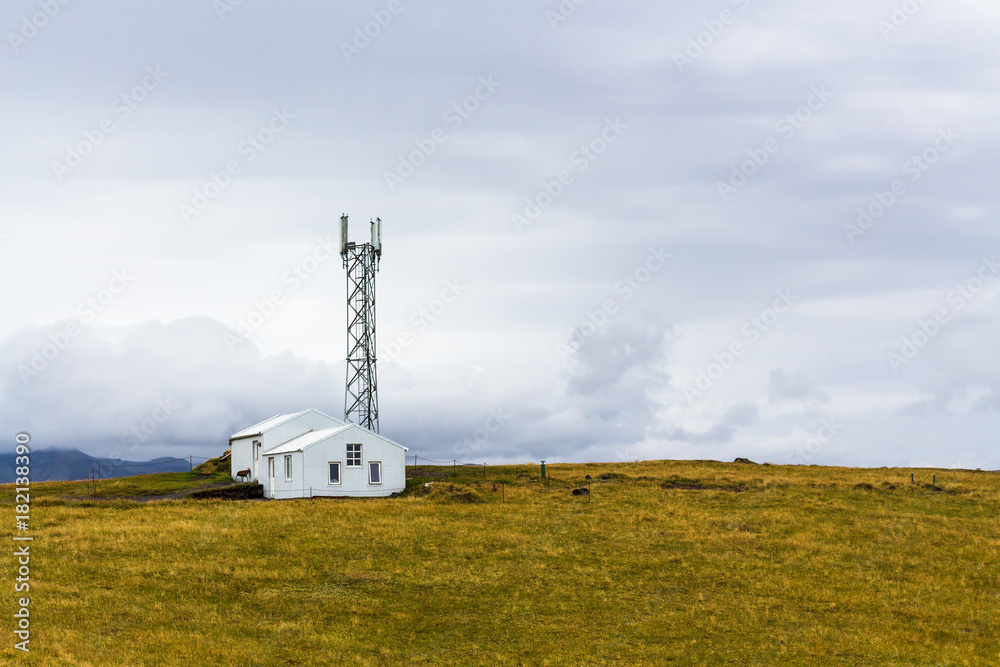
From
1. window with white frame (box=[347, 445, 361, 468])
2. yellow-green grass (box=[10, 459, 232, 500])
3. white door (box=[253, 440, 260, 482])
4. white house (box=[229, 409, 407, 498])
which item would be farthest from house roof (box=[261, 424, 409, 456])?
yellow-green grass (box=[10, 459, 232, 500])

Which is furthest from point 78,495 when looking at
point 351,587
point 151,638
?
point 151,638

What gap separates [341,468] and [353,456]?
107 centimetres

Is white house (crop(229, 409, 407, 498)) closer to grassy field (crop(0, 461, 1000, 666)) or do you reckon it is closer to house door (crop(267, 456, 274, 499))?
house door (crop(267, 456, 274, 499))

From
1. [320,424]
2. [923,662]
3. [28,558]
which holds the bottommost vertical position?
[923,662]

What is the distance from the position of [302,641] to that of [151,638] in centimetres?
379

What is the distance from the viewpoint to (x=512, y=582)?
100 ft

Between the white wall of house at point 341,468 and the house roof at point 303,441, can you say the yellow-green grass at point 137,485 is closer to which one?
the house roof at point 303,441

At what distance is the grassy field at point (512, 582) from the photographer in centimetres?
2338

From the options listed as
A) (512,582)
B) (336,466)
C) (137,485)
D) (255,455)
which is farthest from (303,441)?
(512,582)

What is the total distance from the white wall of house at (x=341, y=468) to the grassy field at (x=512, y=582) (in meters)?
3.90

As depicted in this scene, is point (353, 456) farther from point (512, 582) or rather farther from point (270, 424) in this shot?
point (512, 582)

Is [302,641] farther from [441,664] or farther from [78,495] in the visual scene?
[78,495]

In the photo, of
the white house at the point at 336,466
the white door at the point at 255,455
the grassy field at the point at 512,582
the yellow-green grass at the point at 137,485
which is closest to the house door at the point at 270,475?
the white house at the point at 336,466

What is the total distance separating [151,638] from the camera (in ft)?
75.3
